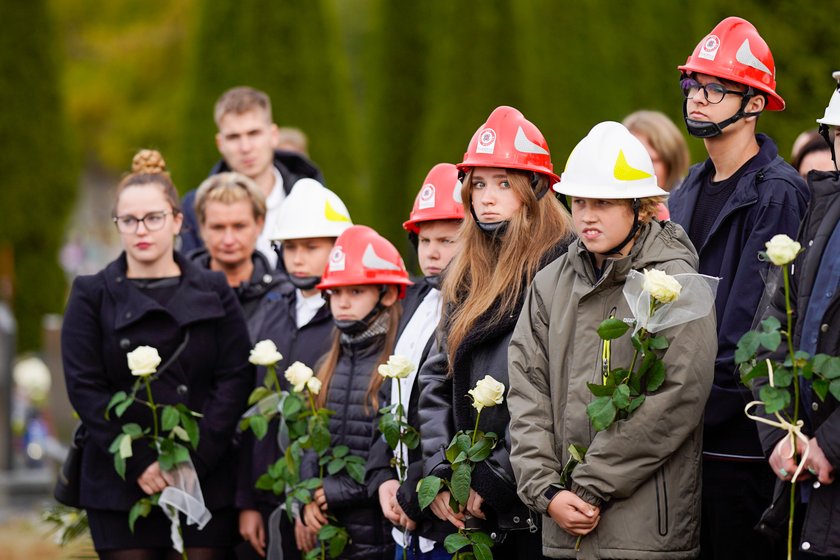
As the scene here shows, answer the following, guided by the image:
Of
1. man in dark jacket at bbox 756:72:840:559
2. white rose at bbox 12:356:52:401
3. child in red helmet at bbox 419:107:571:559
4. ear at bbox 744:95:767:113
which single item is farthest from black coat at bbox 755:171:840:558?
white rose at bbox 12:356:52:401

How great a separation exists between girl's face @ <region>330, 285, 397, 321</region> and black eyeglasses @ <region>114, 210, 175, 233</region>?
0.84 metres

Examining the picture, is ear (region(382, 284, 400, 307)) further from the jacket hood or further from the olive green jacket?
the jacket hood

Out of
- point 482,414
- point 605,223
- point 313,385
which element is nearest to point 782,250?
point 605,223

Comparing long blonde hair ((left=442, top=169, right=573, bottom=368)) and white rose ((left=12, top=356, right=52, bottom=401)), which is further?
white rose ((left=12, top=356, right=52, bottom=401))

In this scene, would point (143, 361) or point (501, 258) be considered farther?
point (143, 361)

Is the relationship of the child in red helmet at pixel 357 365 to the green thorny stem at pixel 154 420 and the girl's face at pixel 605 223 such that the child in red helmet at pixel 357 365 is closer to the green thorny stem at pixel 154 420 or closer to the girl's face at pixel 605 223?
the green thorny stem at pixel 154 420

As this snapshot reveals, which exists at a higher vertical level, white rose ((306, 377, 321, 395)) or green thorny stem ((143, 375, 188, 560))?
white rose ((306, 377, 321, 395))

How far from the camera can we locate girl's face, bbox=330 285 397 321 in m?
5.18

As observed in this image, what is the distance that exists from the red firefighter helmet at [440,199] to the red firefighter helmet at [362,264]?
0.19 metres

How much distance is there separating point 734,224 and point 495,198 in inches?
34.4

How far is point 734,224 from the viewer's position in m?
4.35

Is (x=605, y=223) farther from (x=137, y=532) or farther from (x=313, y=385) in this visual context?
(x=137, y=532)

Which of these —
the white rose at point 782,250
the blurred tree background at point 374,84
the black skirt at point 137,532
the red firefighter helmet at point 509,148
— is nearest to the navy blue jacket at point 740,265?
the white rose at point 782,250

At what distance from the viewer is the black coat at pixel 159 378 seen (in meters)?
5.23
